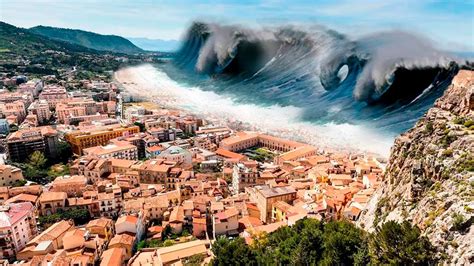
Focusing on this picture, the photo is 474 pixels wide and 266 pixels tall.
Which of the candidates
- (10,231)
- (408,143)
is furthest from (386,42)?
(10,231)

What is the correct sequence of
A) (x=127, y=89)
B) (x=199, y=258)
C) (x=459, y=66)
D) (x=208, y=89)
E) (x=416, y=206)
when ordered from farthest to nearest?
(x=127, y=89), (x=208, y=89), (x=459, y=66), (x=199, y=258), (x=416, y=206)

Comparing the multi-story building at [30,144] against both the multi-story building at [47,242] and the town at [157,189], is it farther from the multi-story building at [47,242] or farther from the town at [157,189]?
the multi-story building at [47,242]

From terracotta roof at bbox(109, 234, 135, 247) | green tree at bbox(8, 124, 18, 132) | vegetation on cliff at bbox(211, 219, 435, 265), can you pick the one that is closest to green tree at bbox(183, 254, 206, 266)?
vegetation on cliff at bbox(211, 219, 435, 265)

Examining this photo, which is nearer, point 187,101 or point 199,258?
point 199,258

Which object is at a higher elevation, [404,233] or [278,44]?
[278,44]

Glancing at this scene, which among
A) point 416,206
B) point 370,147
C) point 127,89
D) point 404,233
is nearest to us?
point 404,233

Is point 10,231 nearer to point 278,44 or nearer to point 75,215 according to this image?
point 75,215

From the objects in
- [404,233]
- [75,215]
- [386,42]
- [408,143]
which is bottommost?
[75,215]
